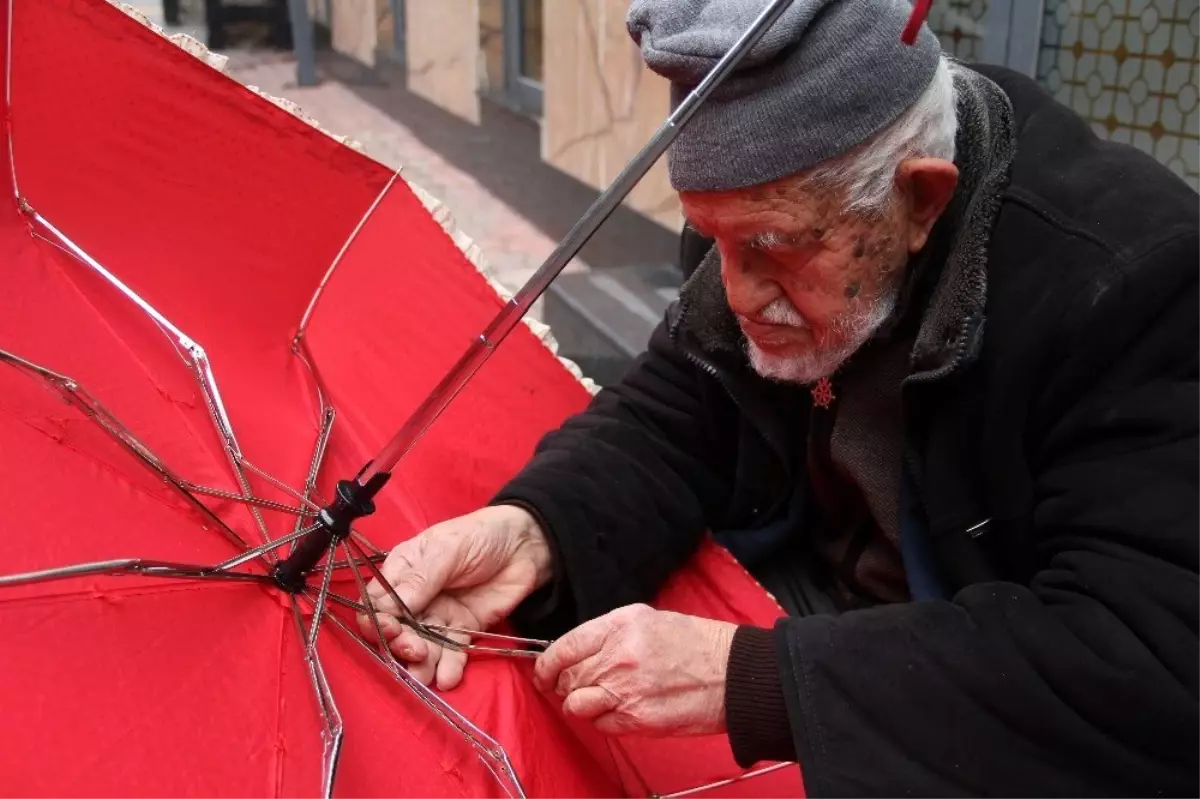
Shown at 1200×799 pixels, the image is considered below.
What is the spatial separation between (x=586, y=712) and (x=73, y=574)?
1.61 feet

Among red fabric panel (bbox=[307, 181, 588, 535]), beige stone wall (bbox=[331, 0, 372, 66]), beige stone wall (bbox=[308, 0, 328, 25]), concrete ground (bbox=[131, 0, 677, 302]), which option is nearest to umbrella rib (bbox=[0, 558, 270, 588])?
red fabric panel (bbox=[307, 181, 588, 535])

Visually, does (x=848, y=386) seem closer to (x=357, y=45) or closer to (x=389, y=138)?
(x=389, y=138)

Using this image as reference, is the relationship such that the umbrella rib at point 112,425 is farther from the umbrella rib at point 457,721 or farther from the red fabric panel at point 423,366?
the red fabric panel at point 423,366

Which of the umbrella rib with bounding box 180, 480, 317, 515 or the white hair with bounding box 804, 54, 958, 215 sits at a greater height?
the white hair with bounding box 804, 54, 958, 215

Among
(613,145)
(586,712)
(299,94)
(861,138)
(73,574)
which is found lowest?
(299,94)

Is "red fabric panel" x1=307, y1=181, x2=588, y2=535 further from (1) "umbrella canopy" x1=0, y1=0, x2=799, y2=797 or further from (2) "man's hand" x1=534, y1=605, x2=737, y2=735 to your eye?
(2) "man's hand" x1=534, y1=605, x2=737, y2=735

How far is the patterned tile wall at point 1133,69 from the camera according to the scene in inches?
88.4

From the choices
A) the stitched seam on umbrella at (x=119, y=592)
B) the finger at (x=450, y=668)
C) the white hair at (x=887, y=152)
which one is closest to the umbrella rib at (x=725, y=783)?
the finger at (x=450, y=668)

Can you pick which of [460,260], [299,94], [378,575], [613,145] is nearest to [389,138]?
[299,94]

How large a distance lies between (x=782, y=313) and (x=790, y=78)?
27cm

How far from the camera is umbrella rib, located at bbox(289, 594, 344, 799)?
99cm

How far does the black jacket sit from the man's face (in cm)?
9

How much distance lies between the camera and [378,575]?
1.20 m

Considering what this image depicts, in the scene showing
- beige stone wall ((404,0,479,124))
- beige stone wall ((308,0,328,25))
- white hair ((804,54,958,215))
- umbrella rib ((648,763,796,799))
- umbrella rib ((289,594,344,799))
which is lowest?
beige stone wall ((308,0,328,25))
